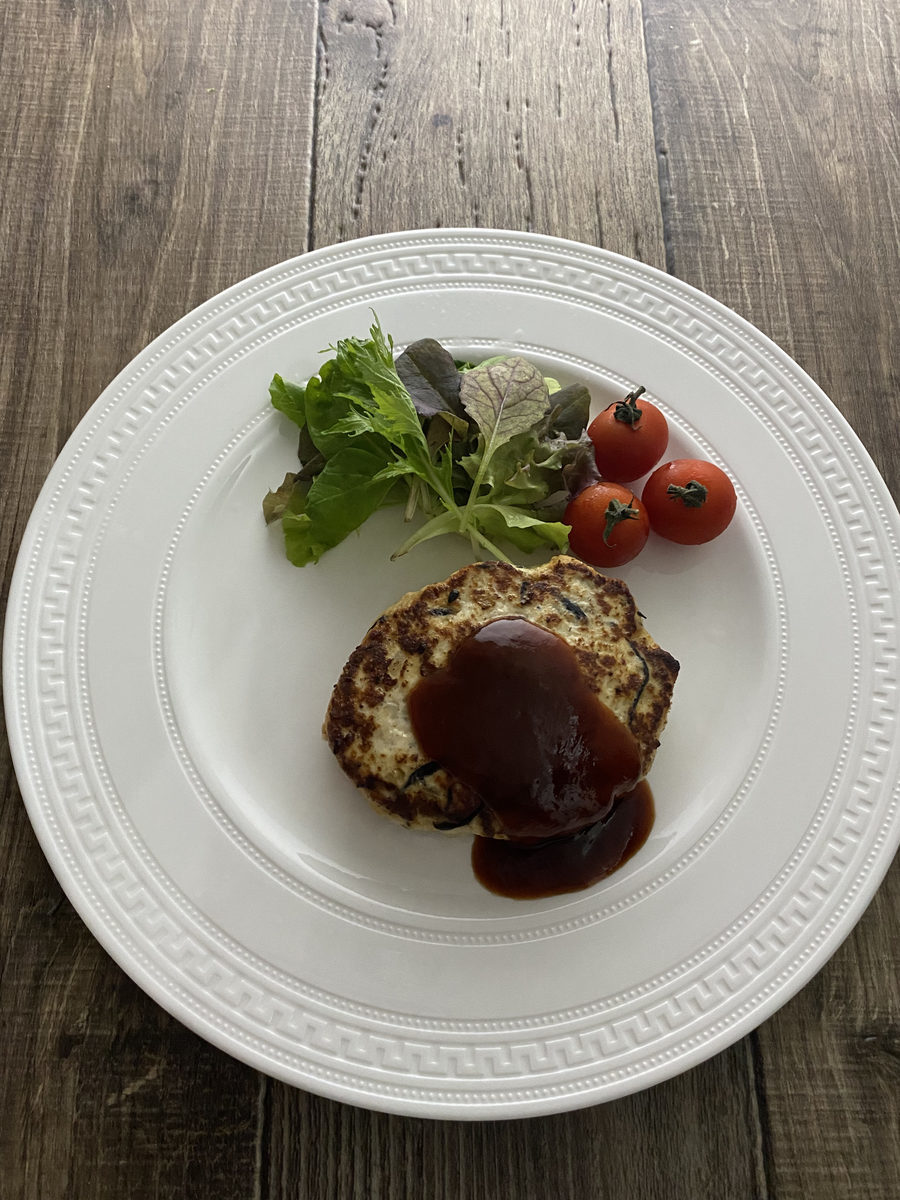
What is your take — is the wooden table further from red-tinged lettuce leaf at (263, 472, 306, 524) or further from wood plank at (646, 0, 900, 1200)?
red-tinged lettuce leaf at (263, 472, 306, 524)

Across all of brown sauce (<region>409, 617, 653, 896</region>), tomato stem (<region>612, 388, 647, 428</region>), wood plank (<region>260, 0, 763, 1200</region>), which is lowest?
brown sauce (<region>409, 617, 653, 896</region>)

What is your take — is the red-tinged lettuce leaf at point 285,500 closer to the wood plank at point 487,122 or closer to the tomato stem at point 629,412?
the tomato stem at point 629,412

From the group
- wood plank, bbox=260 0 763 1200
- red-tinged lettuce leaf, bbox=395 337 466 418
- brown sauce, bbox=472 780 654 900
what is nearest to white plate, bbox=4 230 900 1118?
brown sauce, bbox=472 780 654 900

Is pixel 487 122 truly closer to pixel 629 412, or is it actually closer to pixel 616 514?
pixel 629 412

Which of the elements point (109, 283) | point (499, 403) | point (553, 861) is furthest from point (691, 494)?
point (109, 283)

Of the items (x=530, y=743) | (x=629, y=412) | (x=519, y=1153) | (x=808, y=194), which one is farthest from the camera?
(x=808, y=194)

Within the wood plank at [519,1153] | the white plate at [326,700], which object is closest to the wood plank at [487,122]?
the white plate at [326,700]

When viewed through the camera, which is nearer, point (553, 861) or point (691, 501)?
point (553, 861)
